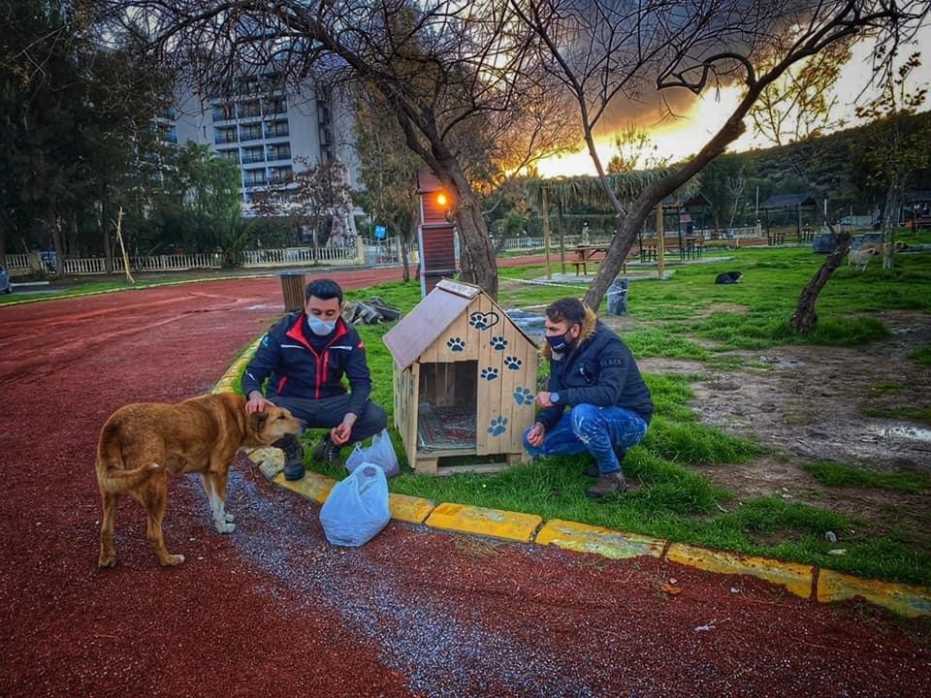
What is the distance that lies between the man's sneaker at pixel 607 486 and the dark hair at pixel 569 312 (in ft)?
3.54

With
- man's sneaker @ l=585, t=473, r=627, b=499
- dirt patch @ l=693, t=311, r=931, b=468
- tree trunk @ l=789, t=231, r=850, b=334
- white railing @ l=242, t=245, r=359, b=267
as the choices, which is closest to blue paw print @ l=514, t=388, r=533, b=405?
man's sneaker @ l=585, t=473, r=627, b=499

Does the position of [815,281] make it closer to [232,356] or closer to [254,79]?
[254,79]

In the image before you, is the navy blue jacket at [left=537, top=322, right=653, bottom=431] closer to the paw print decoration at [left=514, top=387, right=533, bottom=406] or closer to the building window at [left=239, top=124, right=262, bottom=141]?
the paw print decoration at [left=514, top=387, right=533, bottom=406]

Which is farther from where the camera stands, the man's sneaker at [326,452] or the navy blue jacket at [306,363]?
the man's sneaker at [326,452]

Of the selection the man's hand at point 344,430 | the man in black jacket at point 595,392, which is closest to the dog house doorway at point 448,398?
the man's hand at point 344,430

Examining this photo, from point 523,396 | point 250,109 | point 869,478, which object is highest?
point 250,109

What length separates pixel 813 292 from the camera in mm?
8797

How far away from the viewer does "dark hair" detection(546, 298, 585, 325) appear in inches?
161

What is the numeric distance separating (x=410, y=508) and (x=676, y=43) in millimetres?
5328

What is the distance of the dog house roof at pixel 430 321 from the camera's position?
4.29 metres

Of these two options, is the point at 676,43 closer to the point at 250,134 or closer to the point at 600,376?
the point at 600,376

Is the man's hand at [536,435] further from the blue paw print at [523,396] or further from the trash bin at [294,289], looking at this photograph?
the trash bin at [294,289]

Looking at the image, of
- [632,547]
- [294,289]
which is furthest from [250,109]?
[632,547]

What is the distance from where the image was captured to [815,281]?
879 centimetres
